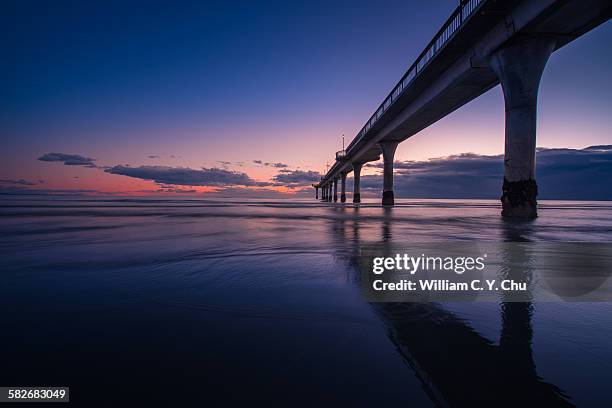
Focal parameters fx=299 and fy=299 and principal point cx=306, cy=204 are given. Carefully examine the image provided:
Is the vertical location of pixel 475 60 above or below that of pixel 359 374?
above

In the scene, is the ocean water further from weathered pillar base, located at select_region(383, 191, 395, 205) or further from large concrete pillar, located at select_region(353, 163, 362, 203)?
large concrete pillar, located at select_region(353, 163, 362, 203)

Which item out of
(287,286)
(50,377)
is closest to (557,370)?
(287,286)

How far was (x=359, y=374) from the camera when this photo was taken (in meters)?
1.39

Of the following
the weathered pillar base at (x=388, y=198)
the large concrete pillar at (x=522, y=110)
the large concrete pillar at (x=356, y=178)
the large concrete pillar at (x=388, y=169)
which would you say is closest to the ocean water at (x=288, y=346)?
the large concrete pillar at (x=522, y=110)

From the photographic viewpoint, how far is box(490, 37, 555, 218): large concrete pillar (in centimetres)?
1323

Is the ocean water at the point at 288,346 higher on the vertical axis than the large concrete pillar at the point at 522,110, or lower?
lower

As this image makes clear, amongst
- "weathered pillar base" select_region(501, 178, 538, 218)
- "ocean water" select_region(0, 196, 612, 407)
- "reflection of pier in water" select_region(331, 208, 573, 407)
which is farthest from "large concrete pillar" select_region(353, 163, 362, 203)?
"reflection of pier in water" select_region(331, 208, 573, 407)

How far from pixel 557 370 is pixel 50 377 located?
2350 millimetres

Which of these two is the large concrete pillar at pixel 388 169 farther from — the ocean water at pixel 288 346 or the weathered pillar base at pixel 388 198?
the ocean water at pixel 288 346

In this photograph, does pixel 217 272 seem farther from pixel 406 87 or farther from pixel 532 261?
pixel 406 87

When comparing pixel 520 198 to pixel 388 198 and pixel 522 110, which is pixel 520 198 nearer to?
pixel 522 110

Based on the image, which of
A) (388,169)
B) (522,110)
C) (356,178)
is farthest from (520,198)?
(356,178)

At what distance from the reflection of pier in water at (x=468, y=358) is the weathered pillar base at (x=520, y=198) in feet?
46.0

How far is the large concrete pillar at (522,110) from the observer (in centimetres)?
1323
